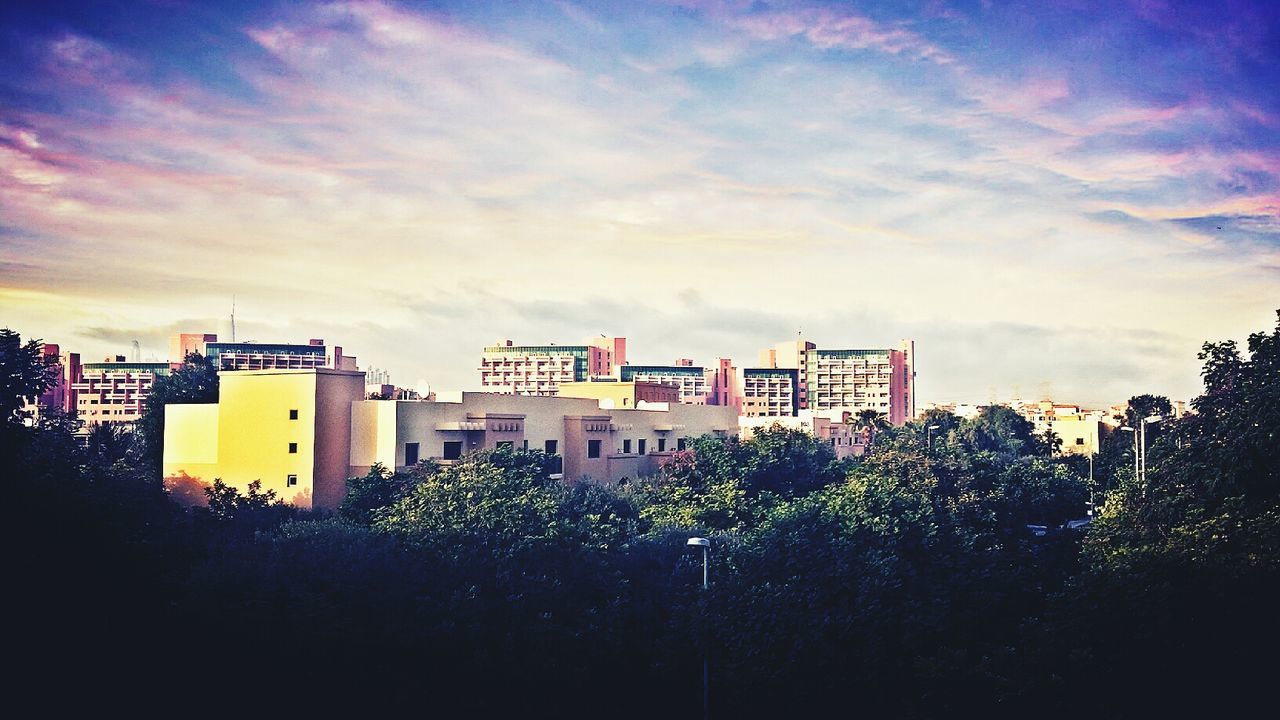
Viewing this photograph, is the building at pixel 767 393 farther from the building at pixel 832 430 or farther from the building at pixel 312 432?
the building at pixel 312 432

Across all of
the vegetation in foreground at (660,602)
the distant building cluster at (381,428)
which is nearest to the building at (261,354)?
the distant building cluster at (381,428)

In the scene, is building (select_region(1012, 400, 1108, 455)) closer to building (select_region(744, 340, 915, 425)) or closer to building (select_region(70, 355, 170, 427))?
building (select_region(744, 340, 915, 425))

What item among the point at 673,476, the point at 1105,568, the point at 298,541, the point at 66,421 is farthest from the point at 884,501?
the point at 66,421

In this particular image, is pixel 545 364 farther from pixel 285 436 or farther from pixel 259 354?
pixel 285 436

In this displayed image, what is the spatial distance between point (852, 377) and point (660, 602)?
127032 millimetres

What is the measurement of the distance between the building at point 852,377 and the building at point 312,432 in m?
110

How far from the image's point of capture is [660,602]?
31672mm

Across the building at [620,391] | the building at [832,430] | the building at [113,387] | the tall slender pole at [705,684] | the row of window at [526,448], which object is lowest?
the tall slender pole at [705,684]

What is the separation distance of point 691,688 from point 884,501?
9.82 m

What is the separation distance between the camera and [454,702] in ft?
87.8

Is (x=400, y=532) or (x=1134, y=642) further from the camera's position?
(x=400, y=532)

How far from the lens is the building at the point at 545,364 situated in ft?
504

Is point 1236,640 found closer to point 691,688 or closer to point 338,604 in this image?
point 691,688

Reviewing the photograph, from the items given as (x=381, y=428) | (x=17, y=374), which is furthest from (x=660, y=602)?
(x=17, y=374)
